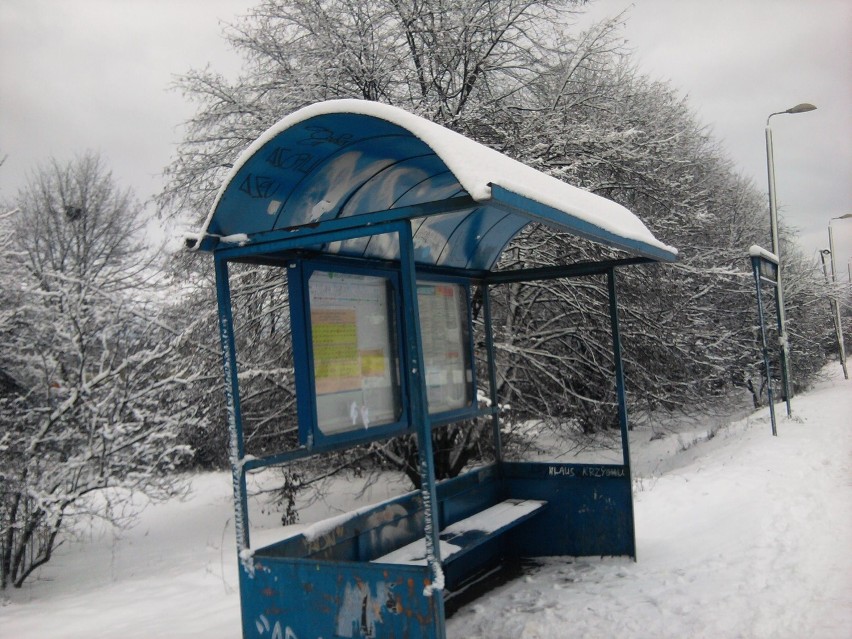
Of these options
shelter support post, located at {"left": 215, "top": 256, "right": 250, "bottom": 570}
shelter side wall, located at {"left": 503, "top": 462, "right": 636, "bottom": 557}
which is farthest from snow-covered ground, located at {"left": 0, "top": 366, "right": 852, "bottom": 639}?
shelter support post, located at {"left": 215, "top": 256, "right": 250, "bottom": 570}

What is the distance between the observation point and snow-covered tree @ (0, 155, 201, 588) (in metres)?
8.02

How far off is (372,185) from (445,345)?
5.73 feet

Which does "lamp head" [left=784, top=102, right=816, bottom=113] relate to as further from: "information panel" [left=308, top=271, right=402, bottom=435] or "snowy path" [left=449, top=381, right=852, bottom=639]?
"information panel" [left=308, top=271, right=402, bottom=435]

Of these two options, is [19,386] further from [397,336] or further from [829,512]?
[829,512]

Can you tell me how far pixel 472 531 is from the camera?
4.87 metres

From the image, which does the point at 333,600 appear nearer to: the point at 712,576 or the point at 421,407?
the point at 421,407

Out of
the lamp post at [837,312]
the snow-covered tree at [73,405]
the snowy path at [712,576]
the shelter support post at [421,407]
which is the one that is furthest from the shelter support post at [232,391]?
the lamp post at [837,312]

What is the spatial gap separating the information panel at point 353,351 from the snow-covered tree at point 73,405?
4.60 metres

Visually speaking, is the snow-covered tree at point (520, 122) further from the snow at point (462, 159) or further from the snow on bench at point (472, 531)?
the snow at point (462, 159)

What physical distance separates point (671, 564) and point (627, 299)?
5.59 metres

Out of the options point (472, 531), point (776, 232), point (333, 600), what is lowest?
point (472, 531)

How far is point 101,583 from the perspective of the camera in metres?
8.10

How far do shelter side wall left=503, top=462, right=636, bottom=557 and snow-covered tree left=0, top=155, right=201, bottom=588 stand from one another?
172 inches

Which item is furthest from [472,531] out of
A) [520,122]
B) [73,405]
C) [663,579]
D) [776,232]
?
[776,232]
